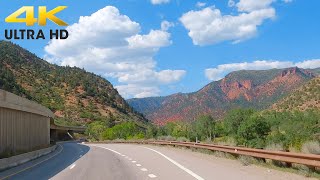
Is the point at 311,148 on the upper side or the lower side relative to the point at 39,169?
upper

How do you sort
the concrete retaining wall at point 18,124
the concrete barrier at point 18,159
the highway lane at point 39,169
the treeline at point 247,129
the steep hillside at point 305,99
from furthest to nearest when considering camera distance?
the steep hillside at point 305,99
the treeline at point 247,129
the concrete retaining wall at point 18,124
the concrete barrier at point 18,159
the highway lane at point 39,169

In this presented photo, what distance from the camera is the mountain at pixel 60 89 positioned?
485 ft

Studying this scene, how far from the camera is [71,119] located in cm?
15588

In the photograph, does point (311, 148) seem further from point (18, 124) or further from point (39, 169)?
point (18, 124)

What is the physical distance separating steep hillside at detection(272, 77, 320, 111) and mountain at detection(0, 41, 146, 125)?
213ft

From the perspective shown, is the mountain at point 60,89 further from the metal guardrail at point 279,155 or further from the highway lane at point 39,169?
the metal guardrail at point 279,155

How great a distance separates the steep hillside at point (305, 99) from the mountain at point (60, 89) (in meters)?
64.9

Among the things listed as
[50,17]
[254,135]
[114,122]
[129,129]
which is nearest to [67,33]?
[50,17]

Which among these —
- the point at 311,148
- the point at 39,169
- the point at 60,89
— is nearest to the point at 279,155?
the point at 311,148

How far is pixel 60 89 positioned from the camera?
6634 inches

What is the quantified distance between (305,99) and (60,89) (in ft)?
290

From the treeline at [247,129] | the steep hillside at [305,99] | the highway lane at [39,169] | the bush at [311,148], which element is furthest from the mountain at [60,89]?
the bush at [311,148]

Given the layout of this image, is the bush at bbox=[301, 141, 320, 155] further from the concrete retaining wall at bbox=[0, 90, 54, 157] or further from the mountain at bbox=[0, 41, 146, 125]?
the mountain at bbox=[0, 41, 146, 125]

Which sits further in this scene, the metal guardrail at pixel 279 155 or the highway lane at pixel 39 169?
the highway lane at pixel 39 169
